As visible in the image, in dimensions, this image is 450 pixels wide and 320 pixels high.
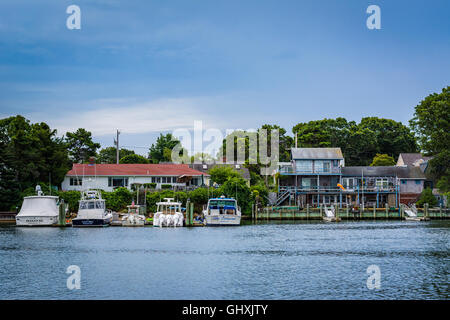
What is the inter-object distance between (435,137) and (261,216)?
26.2 m

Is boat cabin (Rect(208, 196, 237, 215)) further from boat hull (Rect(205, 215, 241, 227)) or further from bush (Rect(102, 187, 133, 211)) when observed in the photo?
bush (Rect(102, 187, 133, 211))

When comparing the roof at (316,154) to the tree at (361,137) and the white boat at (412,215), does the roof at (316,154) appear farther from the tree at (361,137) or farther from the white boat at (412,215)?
the tree at (361,137)

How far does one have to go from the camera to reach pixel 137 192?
7631 centimetres

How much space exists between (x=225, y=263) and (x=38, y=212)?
34.9 meters

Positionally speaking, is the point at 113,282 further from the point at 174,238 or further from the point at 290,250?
the point at 174,238

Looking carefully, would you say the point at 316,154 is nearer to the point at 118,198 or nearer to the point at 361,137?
the point at 361,137

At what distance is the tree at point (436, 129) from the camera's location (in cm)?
7662

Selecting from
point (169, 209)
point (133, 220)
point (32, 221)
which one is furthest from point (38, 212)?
point (169, 209)

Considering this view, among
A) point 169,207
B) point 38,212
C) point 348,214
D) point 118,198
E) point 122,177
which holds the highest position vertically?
point 122,177

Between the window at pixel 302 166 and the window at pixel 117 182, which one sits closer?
the window at pixel 117 182

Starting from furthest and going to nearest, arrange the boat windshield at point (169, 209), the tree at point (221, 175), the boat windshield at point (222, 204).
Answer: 1. the tree at point (221, 175)
2. the boat windshield at point (222, 204)
3. the boat windshield at point (169, 209)

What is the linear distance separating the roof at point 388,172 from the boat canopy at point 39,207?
148ft

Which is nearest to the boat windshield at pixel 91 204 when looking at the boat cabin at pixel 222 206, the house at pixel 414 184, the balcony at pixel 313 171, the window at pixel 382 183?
the boat cabin at pixel 222 206

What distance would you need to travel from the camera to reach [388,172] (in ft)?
294
